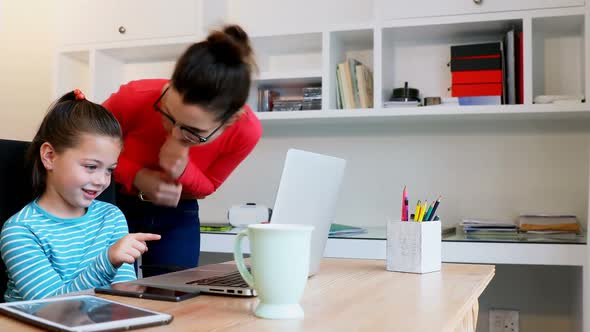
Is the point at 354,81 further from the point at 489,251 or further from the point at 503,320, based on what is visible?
the point at 503,320

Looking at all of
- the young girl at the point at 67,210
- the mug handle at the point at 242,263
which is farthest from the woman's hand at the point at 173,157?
the mug handle at the point at 242,263

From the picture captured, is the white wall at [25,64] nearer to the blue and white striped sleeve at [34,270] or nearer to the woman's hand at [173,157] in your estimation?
the woman's hand at [173,157]

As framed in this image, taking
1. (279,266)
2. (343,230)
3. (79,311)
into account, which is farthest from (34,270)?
(343,230)

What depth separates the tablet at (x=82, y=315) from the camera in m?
0.71

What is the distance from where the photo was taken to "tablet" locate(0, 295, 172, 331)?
0.71 meters

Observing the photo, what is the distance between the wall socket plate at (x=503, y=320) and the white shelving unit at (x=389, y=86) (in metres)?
0.25

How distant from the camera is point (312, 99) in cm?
279

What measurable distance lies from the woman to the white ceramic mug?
484mm

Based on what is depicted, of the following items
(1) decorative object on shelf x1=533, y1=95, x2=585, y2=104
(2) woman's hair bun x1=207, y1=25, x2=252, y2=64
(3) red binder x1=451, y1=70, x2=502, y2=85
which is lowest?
(2) woman's hair bun x1=207, y1=25, x2=252, y2=64

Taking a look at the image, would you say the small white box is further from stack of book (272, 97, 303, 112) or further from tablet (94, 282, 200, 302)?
stack of book (272, 97, 303, 112)

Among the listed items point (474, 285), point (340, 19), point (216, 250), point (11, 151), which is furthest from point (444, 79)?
point (11, 151)

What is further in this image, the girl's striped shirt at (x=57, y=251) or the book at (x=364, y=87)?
the book at (x=364, y=87)

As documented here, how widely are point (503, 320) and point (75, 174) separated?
82.6 inches

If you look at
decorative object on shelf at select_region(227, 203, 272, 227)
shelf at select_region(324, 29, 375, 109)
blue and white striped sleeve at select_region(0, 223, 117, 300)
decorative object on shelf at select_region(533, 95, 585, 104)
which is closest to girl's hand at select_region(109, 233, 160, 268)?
blue and white striped sleeve at select_region(0, 223, 117, 300)
